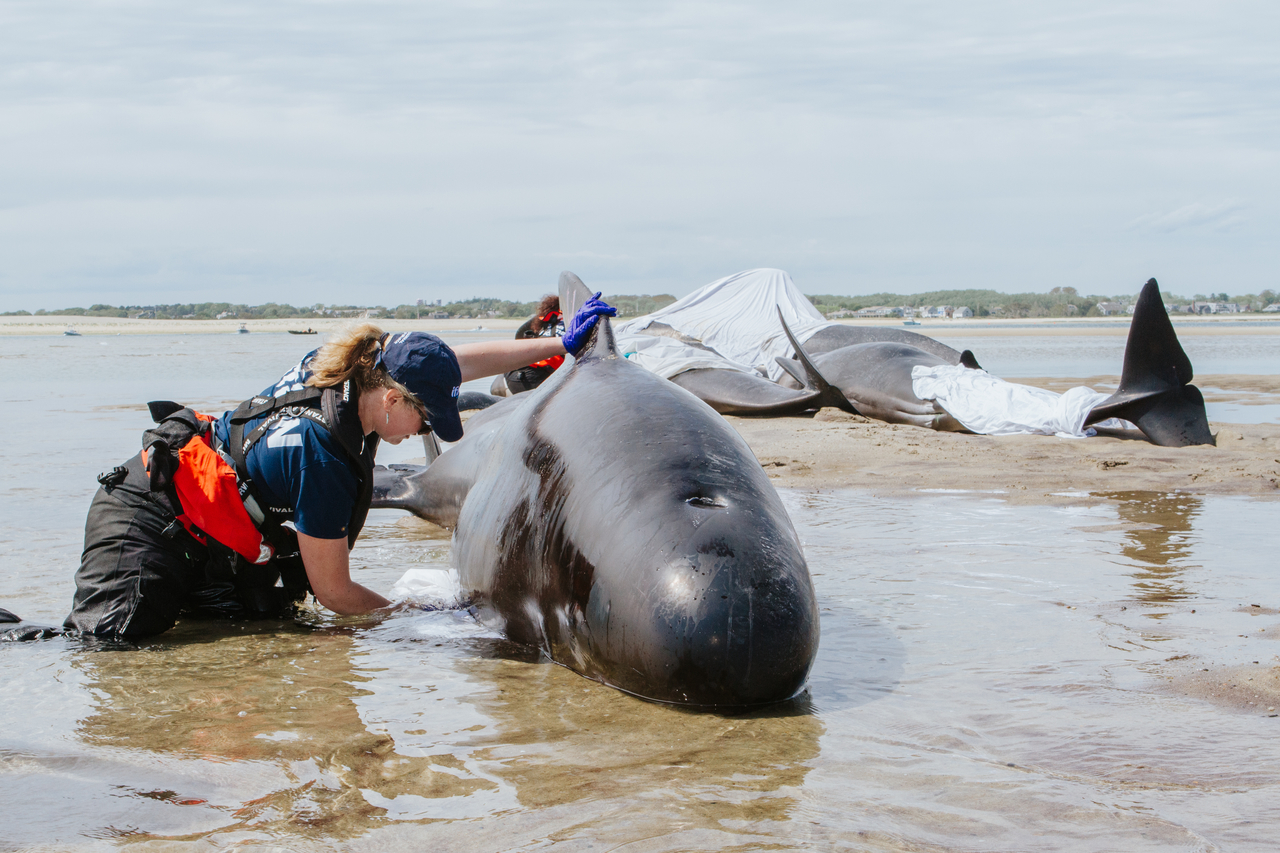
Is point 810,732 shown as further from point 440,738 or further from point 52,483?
point 52,483

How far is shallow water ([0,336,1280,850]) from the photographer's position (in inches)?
90.2

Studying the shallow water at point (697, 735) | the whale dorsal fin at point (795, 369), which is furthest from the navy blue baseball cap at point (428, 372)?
the whale dorsal fin at point (795, 369)

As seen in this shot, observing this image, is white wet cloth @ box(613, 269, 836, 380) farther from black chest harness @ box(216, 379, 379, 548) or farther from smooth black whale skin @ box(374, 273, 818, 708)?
black chest harness @ box(216, 379, 379, 548)

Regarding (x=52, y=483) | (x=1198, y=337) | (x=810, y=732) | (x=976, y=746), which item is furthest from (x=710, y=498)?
(x=1198, y=337)

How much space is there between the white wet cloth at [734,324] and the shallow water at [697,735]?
8.68m

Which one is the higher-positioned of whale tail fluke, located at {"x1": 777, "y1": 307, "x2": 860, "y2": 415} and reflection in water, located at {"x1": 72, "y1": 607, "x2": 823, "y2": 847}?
whale tail fluke, located at {"x1": 777, "y1": 307, "x2": 860, "y2": 415}

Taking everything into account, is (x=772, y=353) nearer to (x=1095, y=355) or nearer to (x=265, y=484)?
(x=265, y=484)

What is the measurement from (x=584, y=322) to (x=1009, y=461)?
5489 mm

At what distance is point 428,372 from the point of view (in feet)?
12.5

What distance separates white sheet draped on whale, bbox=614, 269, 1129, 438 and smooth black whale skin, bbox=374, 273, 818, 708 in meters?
6.09

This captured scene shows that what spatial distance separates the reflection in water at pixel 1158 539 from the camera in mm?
4496

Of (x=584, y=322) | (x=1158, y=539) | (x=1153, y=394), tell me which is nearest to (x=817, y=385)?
(x=1153, y=394)

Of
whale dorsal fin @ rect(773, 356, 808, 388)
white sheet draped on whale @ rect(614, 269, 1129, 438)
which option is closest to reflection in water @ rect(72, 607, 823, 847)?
white sheet draped on whale @ rect(614, 269, 1129, 438)

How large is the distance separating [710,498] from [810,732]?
78cm
